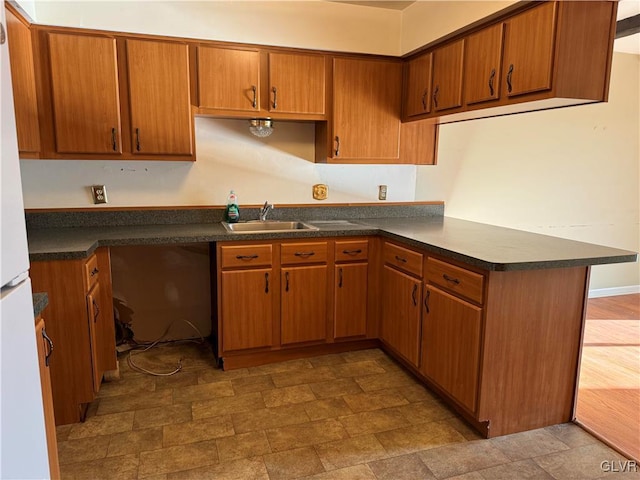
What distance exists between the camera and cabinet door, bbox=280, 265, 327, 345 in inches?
108

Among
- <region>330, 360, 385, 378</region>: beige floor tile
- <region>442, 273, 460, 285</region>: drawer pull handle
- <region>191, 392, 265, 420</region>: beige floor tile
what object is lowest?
<region>191, 392, 265, 420</region>: beige floor tile

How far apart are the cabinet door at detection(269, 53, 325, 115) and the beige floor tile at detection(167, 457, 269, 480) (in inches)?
80.5

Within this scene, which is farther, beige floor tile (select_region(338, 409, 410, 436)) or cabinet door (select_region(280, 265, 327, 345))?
cabinet door (select_region(280, 265, 327, 345))

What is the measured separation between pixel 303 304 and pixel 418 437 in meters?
1.06

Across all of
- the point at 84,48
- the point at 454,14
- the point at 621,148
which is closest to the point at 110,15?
the point at 84,48

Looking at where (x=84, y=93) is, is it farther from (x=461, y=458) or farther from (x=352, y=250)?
(x=461, y=458)

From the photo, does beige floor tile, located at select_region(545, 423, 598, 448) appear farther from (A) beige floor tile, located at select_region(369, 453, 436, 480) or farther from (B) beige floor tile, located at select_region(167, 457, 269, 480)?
(B) beige floor tile, located at select_region(167, 457, 269, 480)

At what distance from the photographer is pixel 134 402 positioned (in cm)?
234

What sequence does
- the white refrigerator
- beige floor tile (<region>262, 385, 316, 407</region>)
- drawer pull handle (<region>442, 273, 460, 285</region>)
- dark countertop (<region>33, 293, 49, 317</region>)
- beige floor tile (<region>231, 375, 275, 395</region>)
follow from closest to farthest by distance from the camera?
the white refrigerator
dark countertop (<region>33, 293, 49, 317</region>)
drawer pull handle (<region>442, 273, 460, 285</region>)
beige floor tile (<region>262, 385, 316, 407</region>)
beige floor tile (<region>231, 375, 275, 395</region>)

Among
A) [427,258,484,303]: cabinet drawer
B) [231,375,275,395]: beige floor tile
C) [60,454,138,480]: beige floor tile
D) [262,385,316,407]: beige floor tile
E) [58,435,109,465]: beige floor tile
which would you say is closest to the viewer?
[60,454,138,480]: beige floor tile

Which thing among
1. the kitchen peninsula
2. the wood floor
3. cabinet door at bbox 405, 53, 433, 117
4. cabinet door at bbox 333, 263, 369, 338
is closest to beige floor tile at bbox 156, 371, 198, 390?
the kitchen peninsula

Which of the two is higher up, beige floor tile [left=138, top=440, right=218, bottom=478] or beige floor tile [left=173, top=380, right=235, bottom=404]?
beige floor tile [left=173, top=380, right=235, bottom=404]

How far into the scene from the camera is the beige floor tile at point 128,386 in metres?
2.44

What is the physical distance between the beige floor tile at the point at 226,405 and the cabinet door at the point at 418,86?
2103 mm
